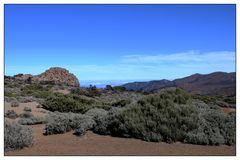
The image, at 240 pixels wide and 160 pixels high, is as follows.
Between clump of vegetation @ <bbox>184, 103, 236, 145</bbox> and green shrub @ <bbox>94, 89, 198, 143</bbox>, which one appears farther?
green shrub @ <bbox>94, 89, 198, 143</bbox>

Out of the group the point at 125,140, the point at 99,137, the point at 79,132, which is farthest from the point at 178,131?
the point at 79,132

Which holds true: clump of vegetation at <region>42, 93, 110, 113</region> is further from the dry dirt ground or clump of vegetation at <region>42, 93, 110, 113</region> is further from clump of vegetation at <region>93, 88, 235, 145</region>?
the dry dirt ground

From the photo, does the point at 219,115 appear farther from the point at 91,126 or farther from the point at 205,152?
the point at 91,126

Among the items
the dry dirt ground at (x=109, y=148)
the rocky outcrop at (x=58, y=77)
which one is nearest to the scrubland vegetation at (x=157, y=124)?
the dry dirt ground at (x=109, y=148)

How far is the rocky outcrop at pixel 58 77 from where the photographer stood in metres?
54.0

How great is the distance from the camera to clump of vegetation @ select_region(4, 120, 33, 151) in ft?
27.4

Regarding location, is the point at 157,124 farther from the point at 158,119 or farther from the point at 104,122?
the point at 104,122

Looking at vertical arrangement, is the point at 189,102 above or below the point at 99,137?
above

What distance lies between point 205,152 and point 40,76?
166ft

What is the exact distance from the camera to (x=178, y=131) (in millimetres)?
9164

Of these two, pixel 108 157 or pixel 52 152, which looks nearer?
pixel 108 157

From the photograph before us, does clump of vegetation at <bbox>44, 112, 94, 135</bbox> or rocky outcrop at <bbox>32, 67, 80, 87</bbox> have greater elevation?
rocky outcrop at <bbox>32, 67, 80, 87</bbox>

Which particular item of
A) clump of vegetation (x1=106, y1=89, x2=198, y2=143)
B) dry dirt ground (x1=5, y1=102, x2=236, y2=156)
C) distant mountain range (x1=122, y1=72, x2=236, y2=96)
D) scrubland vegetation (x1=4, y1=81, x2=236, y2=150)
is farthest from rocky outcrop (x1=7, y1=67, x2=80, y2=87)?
dry dirt ground (x1=5, y1=102, x2=236, y2=156)

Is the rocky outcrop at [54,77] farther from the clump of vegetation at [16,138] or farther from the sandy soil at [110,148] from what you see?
the clump of vegetation at [16,138]
